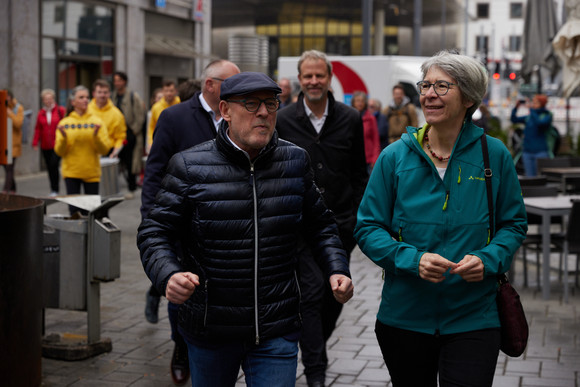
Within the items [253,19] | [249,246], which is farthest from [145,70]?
[253,19]

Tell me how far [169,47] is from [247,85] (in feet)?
83.6

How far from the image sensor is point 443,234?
358 centimetres

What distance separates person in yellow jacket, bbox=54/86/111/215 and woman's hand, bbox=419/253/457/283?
7180mm

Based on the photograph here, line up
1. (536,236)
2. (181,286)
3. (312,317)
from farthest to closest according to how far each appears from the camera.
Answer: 1. (536,236)
2. (312,317)
3. (181,286)

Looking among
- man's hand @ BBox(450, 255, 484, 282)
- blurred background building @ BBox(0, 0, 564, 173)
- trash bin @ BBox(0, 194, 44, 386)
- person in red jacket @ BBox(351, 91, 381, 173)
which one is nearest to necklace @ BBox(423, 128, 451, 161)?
man's hand @ BBox(450, 255, 484, 282)

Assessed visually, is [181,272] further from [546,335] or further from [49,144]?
[49,144]

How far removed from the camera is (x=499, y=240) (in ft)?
11.9

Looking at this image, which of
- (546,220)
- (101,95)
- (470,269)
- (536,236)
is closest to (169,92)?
(101,95)

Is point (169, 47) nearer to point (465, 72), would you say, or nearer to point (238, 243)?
point (465, 72)

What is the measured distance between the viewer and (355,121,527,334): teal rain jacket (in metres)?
3.56

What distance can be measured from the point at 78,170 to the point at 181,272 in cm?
707

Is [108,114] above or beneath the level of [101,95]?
beneath

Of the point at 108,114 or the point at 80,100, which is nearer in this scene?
the point at 80,100

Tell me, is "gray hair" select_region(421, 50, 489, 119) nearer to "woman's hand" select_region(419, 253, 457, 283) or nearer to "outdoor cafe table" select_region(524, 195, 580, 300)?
"woman's hand" select_region(419, 253, 457, 283)
